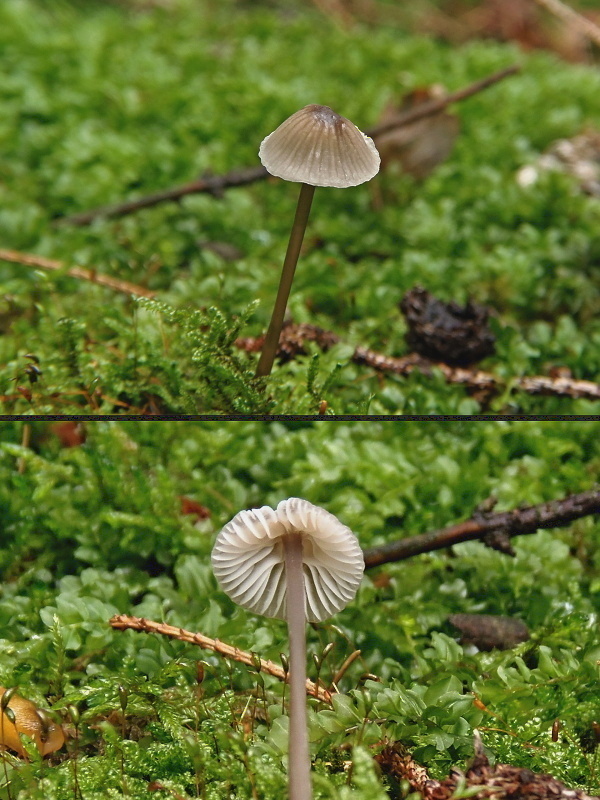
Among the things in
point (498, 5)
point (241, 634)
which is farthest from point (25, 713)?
point (498, 5)

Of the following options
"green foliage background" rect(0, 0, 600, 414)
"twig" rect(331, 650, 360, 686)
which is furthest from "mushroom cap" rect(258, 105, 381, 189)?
"twig" rect(331, 650, 360, 686)

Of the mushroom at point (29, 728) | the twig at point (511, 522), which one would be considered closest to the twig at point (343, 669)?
the twig at point (511, 522)

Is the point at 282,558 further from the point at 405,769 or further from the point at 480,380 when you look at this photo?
the point at 480,380

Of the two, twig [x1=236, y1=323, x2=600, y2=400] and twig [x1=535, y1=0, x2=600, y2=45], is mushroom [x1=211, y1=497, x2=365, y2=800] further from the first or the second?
twig [x1=535, y1=0, x2=600, y2=45]

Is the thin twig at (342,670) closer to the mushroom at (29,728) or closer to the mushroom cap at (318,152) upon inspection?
the mushroom at (29,728)

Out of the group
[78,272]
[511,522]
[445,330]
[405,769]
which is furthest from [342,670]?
[78,272]

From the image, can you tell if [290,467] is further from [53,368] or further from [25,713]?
[25,713]
